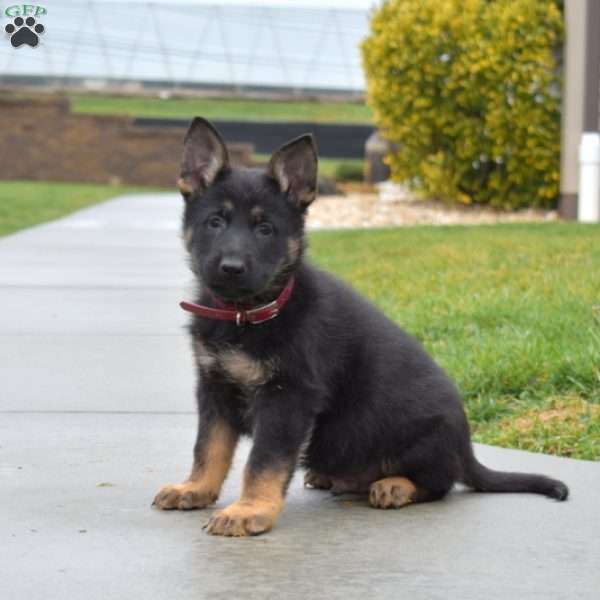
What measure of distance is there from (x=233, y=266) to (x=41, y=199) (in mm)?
18791

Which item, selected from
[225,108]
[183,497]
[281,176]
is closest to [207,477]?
[183,497]

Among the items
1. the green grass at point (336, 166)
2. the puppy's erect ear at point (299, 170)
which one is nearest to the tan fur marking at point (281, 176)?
the puppy's erect ear at point (299, 170)

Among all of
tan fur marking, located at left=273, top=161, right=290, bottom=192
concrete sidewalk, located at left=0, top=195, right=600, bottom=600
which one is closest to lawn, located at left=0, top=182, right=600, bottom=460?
concrete sidewalk, located at left=0, top=195, right=600, bottom=600

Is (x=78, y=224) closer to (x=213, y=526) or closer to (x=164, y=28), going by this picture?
(x=213, y=526)

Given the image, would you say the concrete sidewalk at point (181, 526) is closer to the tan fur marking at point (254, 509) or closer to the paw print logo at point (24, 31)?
the tan fur marking at point (254, 509)

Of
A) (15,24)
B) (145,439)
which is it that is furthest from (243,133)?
(145,439)

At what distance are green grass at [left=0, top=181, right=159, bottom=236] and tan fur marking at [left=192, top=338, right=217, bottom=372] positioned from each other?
11.9 m

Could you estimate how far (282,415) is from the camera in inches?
186

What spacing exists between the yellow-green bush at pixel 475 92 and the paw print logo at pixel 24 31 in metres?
5.02

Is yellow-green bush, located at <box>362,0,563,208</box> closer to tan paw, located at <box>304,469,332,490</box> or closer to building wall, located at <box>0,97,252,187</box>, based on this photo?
building wall, located at <box>0,97,252,187</box>

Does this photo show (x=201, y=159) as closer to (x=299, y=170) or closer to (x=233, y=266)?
(x=299, y=170)

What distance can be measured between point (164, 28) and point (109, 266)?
95.3 ft

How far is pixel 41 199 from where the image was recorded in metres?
22.9

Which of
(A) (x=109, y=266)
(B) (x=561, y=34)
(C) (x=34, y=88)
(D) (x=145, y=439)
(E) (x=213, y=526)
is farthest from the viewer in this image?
(C) (x=34, y=88)
